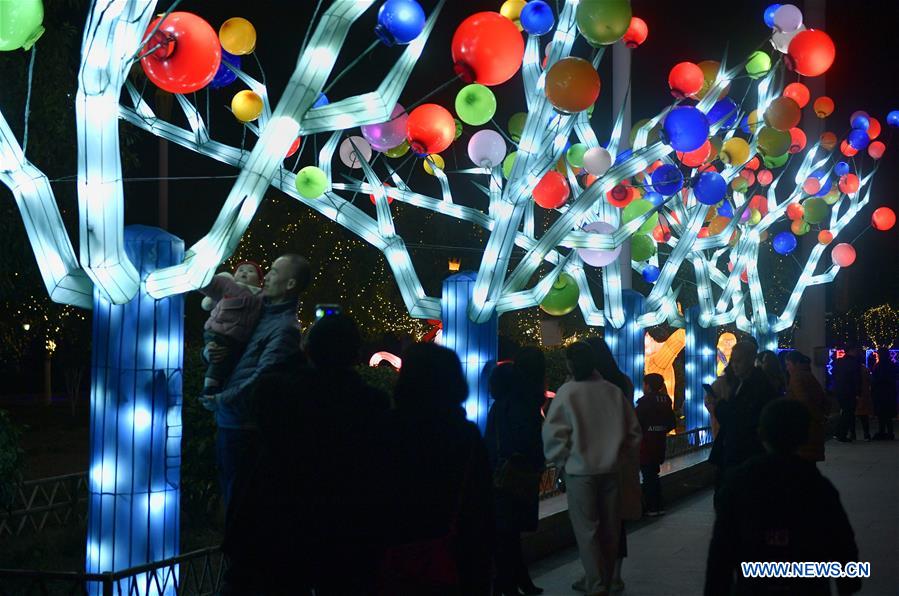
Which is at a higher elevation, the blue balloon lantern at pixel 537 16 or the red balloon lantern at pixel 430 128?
the blue balloon lantern at pixel 537 16

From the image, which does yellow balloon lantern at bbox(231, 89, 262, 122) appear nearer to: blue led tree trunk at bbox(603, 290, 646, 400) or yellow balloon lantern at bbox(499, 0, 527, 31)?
yellow balloon lantern at bbox(499, 0, 527, 31)

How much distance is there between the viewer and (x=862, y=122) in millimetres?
18219

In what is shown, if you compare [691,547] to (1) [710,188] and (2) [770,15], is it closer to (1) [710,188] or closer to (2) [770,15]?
(1) [710,188]

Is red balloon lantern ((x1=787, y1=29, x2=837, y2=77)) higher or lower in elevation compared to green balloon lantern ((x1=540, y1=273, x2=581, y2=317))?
higher

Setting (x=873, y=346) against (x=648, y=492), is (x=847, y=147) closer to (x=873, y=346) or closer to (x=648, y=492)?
(x=648, y=492)

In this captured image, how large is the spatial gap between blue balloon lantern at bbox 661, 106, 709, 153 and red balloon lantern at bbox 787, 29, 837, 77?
224cm

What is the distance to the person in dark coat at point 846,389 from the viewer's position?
1911 cm

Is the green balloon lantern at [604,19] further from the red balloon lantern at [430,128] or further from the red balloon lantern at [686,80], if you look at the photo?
the red balloon lantern at [686,80]

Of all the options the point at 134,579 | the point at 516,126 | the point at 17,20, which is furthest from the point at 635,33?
the point at 134,579

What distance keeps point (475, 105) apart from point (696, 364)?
829 centimetres

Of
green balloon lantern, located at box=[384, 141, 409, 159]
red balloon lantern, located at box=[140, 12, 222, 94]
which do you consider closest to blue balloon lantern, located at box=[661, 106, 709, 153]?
green balloon lantern, located at box=[384, 141, 409, 159]

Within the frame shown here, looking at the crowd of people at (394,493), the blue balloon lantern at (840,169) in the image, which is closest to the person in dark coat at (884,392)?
the blue balloon lantern at (840,169)

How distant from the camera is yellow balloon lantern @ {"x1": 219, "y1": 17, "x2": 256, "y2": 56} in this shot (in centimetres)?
1052

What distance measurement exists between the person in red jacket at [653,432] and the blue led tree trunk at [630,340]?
319cm
